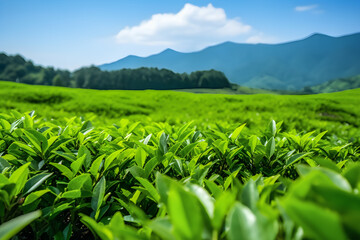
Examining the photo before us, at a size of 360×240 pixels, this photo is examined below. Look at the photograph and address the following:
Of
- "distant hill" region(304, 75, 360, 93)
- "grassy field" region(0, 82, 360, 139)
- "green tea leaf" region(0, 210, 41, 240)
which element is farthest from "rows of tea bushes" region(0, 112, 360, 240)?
"distant hill" region(304, 75, 360, 93)

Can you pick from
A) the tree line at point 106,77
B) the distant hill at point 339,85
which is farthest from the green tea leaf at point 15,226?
the distant hill at point 339,85

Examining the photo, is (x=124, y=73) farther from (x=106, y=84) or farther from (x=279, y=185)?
(x=279, y=185)

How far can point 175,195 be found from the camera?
0.53 meters

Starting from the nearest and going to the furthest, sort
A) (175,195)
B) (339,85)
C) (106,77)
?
(175,195), (106,77), (339,85)

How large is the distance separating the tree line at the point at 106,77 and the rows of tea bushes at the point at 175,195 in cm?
6724

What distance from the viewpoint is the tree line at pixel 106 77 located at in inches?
2628

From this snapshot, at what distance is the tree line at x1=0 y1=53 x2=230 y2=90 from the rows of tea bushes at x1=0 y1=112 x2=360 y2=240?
67.2 meters

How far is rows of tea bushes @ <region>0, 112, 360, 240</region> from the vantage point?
0.52 m

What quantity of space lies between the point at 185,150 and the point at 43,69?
8839 centimetres

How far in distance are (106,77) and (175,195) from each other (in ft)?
230

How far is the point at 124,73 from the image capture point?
66.8m

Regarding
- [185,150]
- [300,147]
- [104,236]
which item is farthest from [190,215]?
[300,147]

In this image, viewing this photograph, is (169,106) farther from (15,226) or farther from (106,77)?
(106,77)

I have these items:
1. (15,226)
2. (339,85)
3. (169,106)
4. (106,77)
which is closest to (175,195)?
(15,226)
